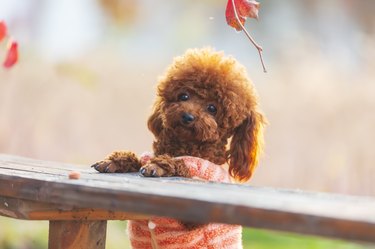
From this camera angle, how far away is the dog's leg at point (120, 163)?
70.3 inches

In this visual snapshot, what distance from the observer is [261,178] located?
358cm

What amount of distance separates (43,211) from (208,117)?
1.45 feet

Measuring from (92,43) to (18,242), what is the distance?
1083 millimetres

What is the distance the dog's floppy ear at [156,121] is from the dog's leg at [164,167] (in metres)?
0.18

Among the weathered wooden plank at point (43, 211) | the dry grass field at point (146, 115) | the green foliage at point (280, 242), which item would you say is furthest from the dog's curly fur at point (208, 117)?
the green foliage at point (280, 242)

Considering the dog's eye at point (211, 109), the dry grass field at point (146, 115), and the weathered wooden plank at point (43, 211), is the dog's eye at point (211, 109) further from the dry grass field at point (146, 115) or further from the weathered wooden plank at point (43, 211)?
the dry grass field at point (146, 115)

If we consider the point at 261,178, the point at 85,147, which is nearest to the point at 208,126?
the point at 261,178

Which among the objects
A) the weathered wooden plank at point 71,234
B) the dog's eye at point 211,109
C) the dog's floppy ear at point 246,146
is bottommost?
the weathered wooden plank at point 71,234

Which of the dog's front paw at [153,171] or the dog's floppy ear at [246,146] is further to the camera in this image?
the dog's floppy ear at [246,146]

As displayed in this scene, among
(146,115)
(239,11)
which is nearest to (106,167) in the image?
(239,11)

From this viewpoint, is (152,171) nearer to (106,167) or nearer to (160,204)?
(106,167)

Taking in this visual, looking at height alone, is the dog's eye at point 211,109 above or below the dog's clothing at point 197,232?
above

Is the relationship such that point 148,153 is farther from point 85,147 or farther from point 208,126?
point 85,147

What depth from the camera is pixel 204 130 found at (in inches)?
67.9
